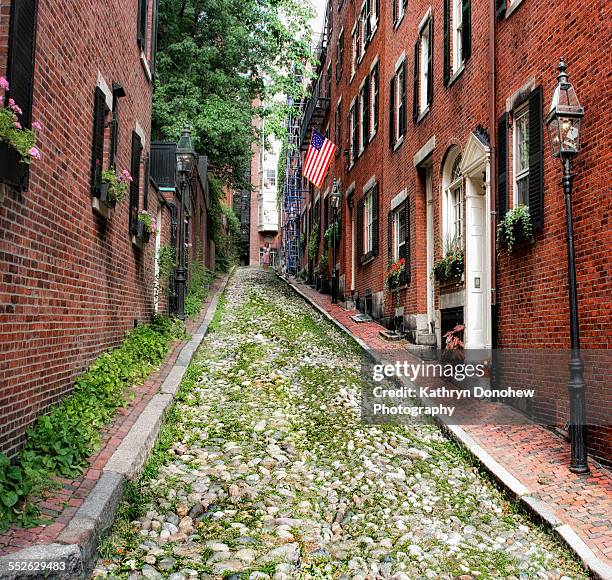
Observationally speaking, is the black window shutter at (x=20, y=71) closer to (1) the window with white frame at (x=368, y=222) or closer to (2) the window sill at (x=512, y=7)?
(2) the window sill at (x=512, y=7)

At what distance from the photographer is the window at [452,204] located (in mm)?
11145

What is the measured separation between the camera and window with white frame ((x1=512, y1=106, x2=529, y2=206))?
8.20 m

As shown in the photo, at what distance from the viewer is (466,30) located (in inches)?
412

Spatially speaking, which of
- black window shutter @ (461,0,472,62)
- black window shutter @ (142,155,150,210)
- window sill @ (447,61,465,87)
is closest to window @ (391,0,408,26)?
black window shutter @ (461,0,472,62)

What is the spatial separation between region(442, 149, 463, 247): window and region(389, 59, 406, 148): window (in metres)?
3.06

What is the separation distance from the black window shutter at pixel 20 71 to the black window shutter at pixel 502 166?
588 cm

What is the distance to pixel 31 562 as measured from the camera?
3.46 metres

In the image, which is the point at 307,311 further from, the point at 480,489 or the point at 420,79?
the point at 480,489

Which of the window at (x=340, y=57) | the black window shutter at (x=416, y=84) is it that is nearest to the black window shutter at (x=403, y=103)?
the black window shutter at (x=416, y=84)

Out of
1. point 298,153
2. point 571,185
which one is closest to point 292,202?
point 298,153

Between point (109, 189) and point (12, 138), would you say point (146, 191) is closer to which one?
point (109, 189)

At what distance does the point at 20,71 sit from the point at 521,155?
610cm

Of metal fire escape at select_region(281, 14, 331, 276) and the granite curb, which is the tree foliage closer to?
metal fire escape at select_region(281, 14, 331, 276)

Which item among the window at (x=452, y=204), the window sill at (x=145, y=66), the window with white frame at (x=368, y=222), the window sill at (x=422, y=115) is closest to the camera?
the window at (x=452, y=204)
